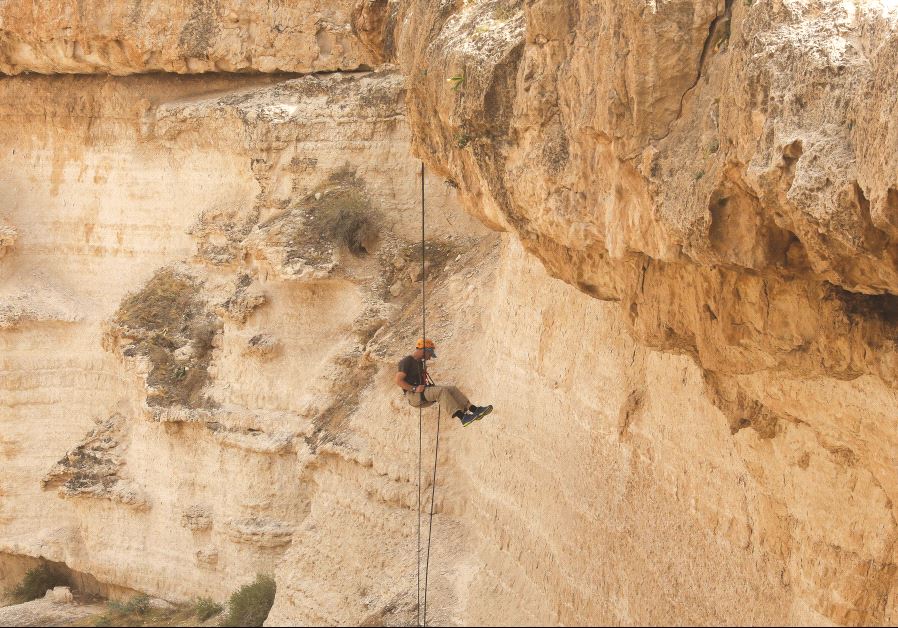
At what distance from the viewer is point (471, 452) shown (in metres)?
15.1

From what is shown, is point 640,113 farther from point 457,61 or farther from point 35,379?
point 35,379

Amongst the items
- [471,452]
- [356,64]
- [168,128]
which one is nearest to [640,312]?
[471,452]

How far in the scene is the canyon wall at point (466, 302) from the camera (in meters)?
7.64

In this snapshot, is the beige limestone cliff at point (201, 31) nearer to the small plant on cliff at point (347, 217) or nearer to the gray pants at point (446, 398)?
the small plant on cliff at point (347, 217)

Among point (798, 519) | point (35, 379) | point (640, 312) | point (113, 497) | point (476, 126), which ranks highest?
point (476, 126)

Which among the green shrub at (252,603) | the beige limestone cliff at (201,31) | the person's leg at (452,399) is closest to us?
the person's leg at (452,399)

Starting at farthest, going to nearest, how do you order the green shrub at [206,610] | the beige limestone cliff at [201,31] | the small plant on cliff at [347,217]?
the beige limestone cliff at [201,31] → the small plant on cliff at [347,217] → the green shrub at [206,610]

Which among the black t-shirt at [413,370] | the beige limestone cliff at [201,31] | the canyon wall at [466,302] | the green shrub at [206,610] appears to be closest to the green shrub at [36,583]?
the canyon wall at [466,302]

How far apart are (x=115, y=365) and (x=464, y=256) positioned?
23.7ft

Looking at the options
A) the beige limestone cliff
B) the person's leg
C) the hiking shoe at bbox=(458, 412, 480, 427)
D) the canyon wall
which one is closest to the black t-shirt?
the person's leg

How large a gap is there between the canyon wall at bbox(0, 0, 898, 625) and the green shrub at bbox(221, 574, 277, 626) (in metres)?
0.69

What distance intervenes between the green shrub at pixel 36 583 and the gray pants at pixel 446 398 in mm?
10116

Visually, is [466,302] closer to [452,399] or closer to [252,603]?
[452,399]

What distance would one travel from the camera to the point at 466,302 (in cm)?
1653
